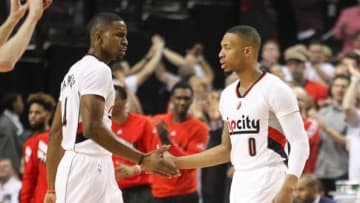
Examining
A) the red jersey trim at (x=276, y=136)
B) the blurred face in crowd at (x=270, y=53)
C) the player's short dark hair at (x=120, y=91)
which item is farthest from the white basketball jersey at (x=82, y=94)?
the blurred face in crowd at (x=270, y=53)

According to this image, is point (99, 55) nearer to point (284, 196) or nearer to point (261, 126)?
point (261, 126)

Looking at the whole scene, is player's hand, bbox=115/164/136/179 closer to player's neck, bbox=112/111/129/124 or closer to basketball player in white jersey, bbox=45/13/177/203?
basketball player in white jersey, bbox=45/13/177/203

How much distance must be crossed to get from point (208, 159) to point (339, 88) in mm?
4926

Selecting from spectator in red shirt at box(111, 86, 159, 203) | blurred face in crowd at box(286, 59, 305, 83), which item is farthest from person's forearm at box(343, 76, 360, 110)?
spectator in red shirt at box(111, 86, 159, 203)

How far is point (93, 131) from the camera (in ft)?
25.2

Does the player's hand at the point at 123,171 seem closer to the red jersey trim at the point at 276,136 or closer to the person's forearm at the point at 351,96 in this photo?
the red jersey trim at the point at 276,136

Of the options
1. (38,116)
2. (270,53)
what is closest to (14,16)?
(38,116)

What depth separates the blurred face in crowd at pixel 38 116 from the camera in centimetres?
1089

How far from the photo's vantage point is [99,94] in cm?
776

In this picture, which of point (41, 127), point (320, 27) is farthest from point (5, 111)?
point (320, 27)

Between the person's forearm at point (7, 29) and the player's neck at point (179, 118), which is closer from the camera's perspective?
the person's forearm at point (7, 29)

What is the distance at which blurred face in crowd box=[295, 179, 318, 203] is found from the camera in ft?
35.7

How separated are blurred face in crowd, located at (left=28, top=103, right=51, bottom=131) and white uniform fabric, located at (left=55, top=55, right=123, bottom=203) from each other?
114 inches

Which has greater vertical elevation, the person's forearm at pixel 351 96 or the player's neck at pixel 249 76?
the player's neck at pixel 249 76
